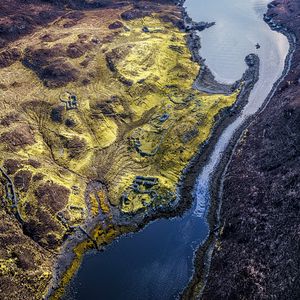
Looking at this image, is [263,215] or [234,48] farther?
[234,48]

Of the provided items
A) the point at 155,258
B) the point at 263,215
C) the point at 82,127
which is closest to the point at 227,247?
the point at 263,215

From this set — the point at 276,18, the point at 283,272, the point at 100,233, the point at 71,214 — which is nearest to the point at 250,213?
the point at 283,272

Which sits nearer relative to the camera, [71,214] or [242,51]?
[71,214]

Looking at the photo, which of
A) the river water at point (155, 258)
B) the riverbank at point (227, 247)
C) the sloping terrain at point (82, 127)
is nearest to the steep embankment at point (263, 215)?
the riverbank at point (227, 247)

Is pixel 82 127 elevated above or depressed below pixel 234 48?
below

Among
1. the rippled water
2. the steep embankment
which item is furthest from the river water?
the steep embankment

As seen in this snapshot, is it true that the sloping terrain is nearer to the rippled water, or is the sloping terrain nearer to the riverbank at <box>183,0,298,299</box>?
the rippled water

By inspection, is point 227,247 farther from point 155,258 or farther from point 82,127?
point 82,127

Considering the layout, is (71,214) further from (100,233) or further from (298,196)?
(298,196)

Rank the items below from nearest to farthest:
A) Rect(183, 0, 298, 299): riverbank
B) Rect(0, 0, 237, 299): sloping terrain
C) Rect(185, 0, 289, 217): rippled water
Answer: Rect(183, 0, 298, 299): riverbank
Rect(0, 0, 237, 299): sloping terrain
Rect(185, 0, 289, 217): rippled water
